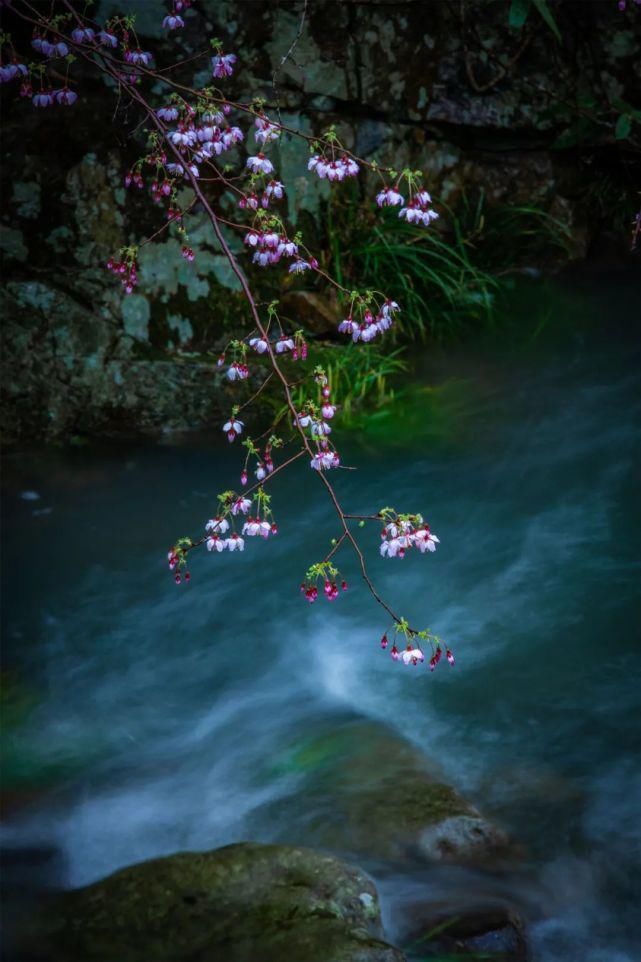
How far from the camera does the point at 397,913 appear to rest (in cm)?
277

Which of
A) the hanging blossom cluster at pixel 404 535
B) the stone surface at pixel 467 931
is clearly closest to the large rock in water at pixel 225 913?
the stone surface at pixel 467 931

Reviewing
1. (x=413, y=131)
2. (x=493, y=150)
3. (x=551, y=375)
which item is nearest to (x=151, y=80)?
(x=413, y=131)

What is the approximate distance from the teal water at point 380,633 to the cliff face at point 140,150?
1.21ft

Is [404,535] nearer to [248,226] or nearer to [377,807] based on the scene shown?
[377,807]

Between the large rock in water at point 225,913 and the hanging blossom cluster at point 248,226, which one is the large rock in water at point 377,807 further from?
the hanging blossom cluster at point 248,226

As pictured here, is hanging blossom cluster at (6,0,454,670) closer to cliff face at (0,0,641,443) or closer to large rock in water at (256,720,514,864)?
cliff face at (0,0,641,443)

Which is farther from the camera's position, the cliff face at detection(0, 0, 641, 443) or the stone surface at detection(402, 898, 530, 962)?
the cliff face at detection(0, 0, 641, 443)

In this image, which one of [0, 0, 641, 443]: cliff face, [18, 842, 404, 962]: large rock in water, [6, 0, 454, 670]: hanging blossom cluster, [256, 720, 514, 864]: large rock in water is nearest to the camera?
[18, 842, 404, 962]: large rock in water

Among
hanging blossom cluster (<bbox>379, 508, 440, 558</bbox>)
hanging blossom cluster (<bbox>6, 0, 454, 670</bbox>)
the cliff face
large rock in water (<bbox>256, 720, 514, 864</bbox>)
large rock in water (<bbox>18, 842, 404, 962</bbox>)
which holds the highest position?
the cliff face

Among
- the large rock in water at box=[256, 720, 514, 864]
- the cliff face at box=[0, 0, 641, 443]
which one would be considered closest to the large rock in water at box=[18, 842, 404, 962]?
the large rock in water at box=[256, 720, 514, 864]

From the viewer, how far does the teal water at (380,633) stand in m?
3.11

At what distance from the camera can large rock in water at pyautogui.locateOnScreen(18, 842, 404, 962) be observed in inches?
100.0

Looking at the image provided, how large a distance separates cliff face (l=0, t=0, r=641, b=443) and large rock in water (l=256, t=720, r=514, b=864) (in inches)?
96.7

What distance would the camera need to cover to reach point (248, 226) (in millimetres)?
4223
